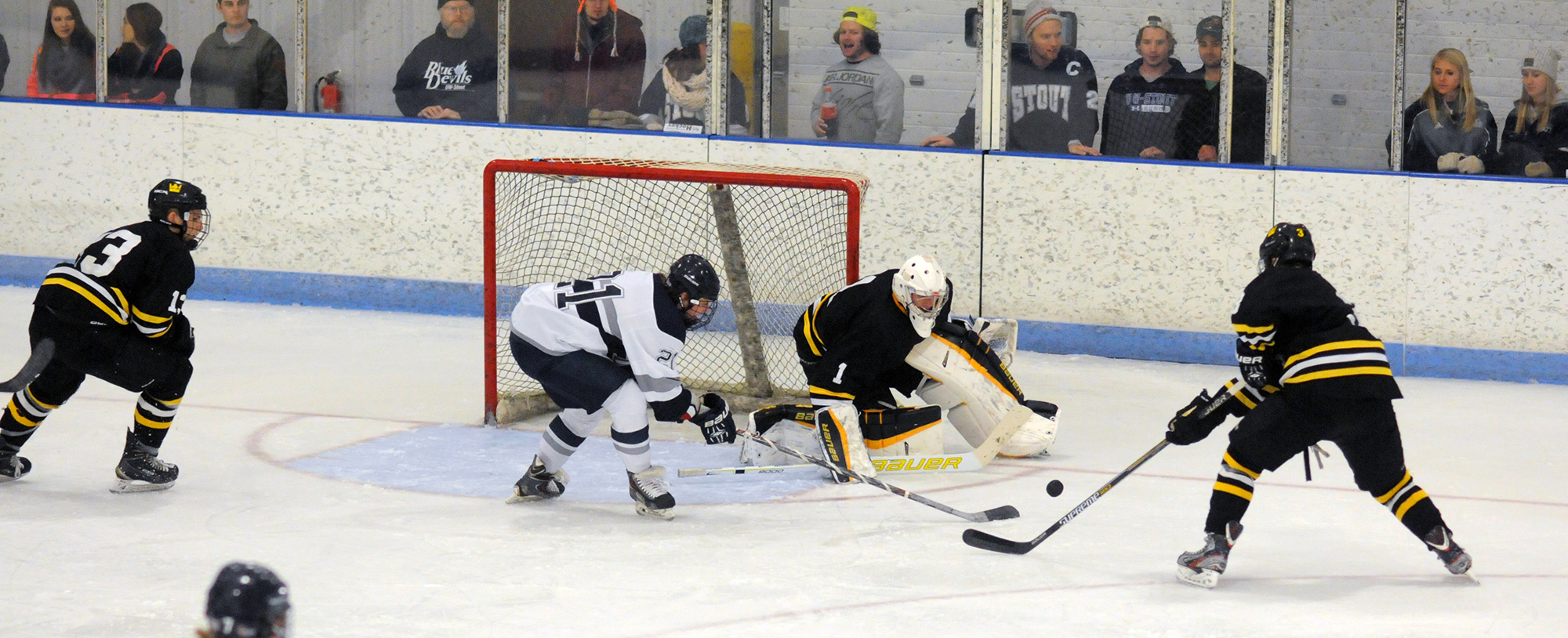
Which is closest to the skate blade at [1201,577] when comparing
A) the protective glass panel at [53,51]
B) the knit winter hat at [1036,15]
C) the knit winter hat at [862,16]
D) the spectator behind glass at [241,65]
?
the knit winter hat at [1036,15]

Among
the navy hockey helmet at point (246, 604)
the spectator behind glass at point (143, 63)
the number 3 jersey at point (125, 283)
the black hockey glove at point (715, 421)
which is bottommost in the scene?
the black hockey glove at point (715, 421)

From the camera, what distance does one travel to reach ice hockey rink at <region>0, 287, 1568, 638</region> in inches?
127

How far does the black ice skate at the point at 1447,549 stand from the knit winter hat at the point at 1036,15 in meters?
3.58

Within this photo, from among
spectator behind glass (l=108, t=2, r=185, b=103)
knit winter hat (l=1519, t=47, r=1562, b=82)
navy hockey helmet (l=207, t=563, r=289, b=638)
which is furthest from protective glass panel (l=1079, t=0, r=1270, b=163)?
navy hockey helmet (l=207, t=563, r=289, b=638)

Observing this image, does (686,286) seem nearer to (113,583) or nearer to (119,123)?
(113,583)

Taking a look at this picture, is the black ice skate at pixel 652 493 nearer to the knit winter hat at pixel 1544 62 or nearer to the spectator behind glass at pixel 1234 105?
the spectator behind glass at pixel 1234 105

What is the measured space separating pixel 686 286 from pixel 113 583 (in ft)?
4.69

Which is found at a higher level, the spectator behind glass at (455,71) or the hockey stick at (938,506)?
the spectator behind glass at (455,71)

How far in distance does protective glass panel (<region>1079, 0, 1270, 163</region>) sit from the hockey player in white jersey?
318 centimetres

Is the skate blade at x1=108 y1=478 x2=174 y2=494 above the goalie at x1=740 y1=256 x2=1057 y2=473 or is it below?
below

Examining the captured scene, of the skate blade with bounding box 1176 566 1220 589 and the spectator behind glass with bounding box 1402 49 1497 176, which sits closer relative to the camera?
the skate blade with bounding box 1176 566 1220 589

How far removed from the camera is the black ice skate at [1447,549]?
3.41 metres

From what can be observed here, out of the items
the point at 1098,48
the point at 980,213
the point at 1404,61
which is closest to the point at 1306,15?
the point at 1404,61

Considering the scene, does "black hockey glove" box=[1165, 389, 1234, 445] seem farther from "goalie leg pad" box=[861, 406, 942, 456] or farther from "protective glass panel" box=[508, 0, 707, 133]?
"protective glass panel" box=[508, 0, 707, 133]
